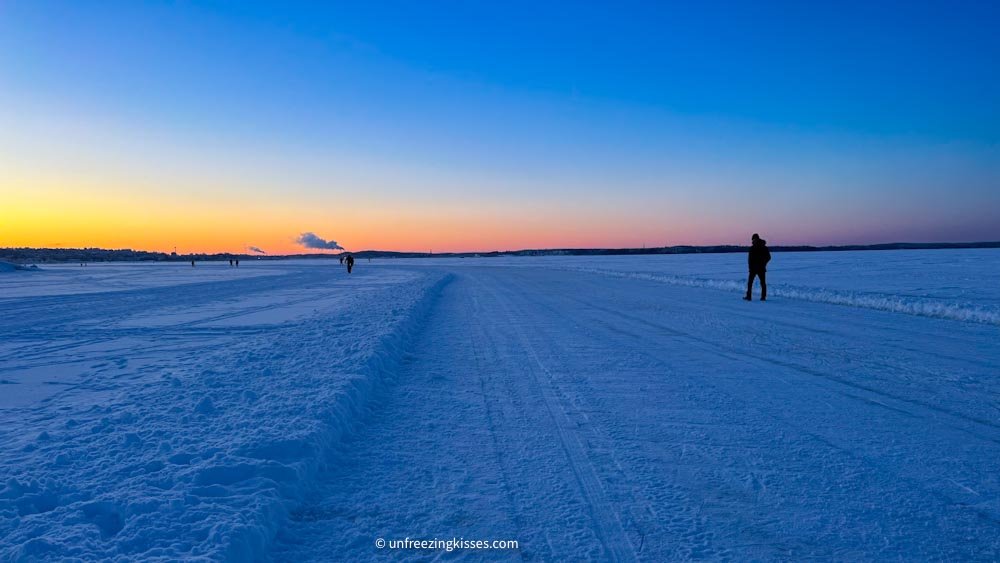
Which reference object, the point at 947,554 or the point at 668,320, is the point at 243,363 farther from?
the point at 668,320

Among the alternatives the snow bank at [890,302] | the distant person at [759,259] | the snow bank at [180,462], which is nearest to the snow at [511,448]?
the snow bank at [180,462]

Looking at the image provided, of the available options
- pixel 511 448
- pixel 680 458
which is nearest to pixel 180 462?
pixel 511 448

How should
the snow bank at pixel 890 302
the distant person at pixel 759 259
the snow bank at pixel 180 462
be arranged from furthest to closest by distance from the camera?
1. the distant person at pixel 759 259
2. the snow bank at pixel 890 302
3. the snow bank at pixel 180 462

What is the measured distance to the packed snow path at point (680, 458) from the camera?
275 cm

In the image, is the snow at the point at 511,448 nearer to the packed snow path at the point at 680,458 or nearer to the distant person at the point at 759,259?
the packed snow path at the point at 680,458

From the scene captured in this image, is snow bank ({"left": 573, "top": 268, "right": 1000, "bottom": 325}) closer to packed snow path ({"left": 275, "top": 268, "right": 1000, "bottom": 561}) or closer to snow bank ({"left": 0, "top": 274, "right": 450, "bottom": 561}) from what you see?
packed snow path ({"left": 275, "top": 268, "right": 1000, "bottom": 561})

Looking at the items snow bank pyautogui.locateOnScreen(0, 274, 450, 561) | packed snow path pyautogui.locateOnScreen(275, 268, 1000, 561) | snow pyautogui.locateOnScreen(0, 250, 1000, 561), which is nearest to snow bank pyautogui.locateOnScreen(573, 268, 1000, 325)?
snow pyautogui.locateOnScreen(0, 250, 1000, 561)

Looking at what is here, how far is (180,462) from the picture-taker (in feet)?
11.8

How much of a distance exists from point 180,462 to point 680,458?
355 centimetres

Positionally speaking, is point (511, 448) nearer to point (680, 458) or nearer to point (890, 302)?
point (680, 458)

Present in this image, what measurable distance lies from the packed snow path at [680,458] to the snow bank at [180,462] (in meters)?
0.28

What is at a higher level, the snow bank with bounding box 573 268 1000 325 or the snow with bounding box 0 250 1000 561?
the snow bank with bounding box 573 268 1000 325

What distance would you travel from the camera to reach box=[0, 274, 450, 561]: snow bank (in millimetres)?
2648

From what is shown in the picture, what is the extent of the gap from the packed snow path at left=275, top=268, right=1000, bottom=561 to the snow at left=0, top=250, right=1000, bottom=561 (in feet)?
0.07
